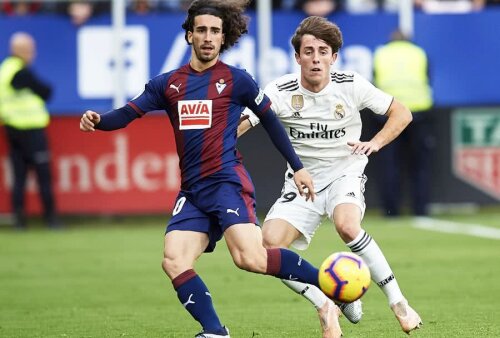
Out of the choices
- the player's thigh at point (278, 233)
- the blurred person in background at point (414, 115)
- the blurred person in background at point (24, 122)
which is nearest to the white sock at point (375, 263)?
the player's thigh at point (278, 233)

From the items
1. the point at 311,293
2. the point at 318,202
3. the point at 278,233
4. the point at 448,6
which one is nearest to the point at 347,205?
the point at 318,202

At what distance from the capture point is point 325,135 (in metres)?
8.99

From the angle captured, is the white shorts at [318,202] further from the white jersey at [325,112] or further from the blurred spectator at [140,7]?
the blurred spectator at [140,7]

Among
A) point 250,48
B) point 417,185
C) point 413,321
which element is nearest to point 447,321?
point 413,321

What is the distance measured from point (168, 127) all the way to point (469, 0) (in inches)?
199

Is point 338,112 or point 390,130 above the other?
point 338,112

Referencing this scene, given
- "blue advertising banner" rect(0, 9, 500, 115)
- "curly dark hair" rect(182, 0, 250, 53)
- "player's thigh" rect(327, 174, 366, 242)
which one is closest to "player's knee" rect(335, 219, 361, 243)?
"player's thigh" rect(327, 174, 366, 242)

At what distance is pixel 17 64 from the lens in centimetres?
1783

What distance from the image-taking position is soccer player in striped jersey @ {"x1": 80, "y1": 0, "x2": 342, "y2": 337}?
25.7ft

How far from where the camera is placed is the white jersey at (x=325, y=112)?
8914 millimetres

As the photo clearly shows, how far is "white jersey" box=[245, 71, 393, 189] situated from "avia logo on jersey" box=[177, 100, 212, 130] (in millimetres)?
985

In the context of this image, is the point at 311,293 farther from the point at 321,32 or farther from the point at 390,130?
the point at 321,32

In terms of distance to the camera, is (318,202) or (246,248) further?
(318,202)

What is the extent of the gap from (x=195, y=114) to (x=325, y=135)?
4.23 ft
